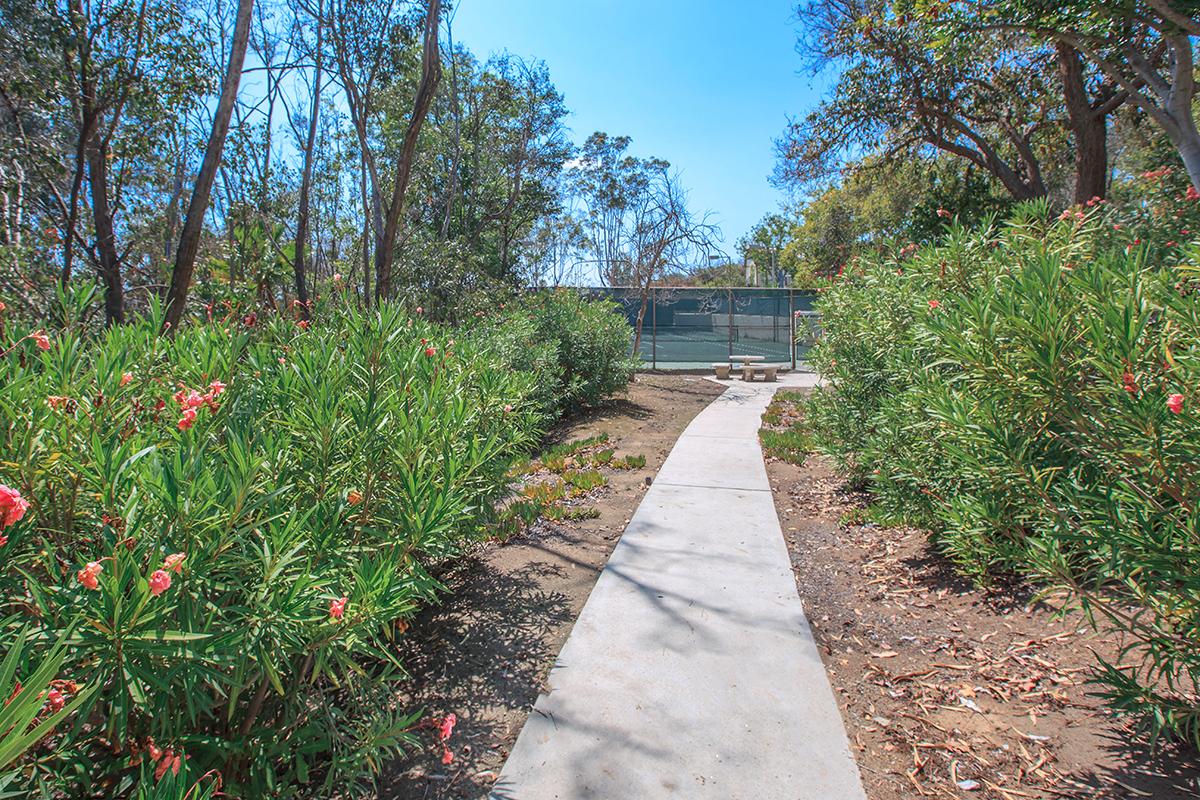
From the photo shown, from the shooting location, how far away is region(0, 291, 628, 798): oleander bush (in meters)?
1.24

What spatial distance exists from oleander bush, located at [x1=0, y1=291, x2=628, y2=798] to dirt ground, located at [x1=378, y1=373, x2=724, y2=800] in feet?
0.76

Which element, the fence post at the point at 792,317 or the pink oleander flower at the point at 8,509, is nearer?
the pink oleander flower at the point at 8,509

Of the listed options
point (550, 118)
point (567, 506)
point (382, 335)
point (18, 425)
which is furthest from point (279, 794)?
point (550, 118)

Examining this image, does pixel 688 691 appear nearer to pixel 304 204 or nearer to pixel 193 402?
pixel 193 402

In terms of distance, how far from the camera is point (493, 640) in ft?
9.96

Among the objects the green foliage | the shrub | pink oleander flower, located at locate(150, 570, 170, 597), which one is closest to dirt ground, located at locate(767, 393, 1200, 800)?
the shrub

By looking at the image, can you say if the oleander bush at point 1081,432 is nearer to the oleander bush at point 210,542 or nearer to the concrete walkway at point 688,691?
the concrete walkway at point 688,691

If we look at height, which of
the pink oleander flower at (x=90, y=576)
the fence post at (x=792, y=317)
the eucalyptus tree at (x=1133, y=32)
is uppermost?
the eucalyptus tree at (x=1133, y=32)

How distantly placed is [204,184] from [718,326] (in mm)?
15230

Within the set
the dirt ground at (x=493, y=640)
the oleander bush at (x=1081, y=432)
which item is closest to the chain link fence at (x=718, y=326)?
Result: the dirt ground at (x=493, y=640)

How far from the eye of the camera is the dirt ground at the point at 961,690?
2182 millimetres

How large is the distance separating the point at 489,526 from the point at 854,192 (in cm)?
1522

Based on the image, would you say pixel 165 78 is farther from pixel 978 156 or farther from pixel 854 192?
pixel 854 192

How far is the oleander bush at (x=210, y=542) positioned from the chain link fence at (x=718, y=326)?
45.6 feet
